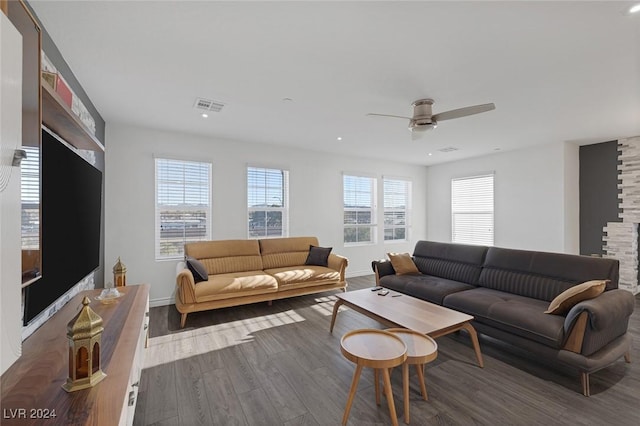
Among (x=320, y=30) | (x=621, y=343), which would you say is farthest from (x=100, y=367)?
(x=621, y=343)

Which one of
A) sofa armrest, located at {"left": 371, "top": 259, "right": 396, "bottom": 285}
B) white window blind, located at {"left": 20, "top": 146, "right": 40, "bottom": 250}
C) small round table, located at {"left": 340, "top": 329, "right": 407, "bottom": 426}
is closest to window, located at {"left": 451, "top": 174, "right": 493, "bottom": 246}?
sofa armrest, located at {"left": 371, "top": 259, "right": 396, "bottom": 285}

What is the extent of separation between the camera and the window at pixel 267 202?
5305 millimetres

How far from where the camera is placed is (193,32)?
2088 mm

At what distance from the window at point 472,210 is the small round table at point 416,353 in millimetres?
4862

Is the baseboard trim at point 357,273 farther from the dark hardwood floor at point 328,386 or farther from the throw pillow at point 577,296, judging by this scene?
the throw pillow at point 577,296

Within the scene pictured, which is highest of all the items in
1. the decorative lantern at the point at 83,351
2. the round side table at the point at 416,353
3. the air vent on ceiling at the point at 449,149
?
the air vent on ceiling at the point at 449,149

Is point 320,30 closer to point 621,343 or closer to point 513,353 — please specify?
point 513,353

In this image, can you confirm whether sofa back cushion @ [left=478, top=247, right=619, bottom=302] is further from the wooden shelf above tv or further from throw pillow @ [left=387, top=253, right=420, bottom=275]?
the wooden shelf above tv

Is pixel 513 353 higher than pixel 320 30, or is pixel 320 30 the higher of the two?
pixel 320 30

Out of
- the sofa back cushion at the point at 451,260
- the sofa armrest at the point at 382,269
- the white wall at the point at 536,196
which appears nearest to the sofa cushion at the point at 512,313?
the sofa back cushion at the point at 451,260

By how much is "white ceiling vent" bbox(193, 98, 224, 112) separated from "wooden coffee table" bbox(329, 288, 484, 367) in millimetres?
2715

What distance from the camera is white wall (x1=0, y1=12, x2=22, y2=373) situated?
31.9 inches

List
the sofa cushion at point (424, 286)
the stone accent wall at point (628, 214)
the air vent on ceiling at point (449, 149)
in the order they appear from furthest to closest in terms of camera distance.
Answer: the air vent on ceiling at point (449, 149), the stone accent wall at point (628, 214), the sofa cushion at point (424, 286)

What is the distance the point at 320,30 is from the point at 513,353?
136 inches
